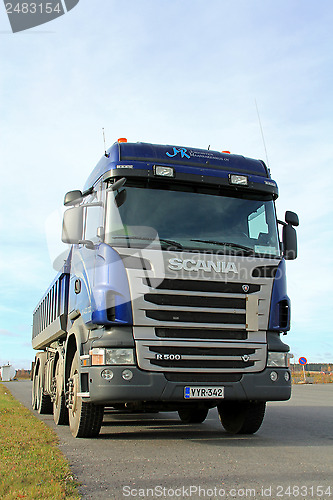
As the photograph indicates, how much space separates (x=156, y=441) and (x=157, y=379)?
4.80 feet

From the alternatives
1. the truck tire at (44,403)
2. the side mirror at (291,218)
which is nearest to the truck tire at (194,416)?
the truck tire at (44,403)

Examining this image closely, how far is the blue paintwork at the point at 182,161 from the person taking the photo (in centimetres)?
676

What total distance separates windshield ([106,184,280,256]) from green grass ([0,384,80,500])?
2.43m

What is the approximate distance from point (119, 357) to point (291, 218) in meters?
3.18

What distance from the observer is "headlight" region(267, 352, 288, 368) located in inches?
259

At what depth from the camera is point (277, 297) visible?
6.64 m

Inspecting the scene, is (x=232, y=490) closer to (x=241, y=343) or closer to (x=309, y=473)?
(x=309, y=473)

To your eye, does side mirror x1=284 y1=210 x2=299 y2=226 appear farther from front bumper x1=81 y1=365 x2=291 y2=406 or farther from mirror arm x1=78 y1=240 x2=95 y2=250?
mirror arm x1=78 y1=240 x2=95 y2=250

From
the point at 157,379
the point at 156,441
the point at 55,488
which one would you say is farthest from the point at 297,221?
the point at 55,488

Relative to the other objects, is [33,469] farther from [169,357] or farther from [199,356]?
[199,356]

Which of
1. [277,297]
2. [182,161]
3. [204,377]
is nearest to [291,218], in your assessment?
[277,297]

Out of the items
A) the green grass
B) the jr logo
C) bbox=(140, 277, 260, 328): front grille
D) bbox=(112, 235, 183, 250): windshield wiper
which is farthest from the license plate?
the jr logo

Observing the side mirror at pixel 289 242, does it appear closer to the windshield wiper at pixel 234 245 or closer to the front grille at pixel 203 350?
the windshield wiper at pixel 234 245

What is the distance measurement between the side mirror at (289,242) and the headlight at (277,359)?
134cm
